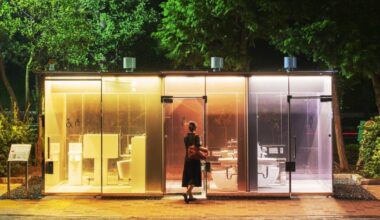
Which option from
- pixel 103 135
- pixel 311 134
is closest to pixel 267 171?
pixel 311 134

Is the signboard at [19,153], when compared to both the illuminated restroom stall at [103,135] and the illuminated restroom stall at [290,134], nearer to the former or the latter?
the illuminated restroom stall at [103,135]

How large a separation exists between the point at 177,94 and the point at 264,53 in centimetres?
1538

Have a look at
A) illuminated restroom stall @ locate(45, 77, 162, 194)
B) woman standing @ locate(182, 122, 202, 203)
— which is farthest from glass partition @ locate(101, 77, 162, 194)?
woman standing @ locate(182, 122, 202, 203)

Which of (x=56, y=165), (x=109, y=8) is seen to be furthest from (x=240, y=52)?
(x=56, y=165)

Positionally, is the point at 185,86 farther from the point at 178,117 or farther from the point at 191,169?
the point at 191,169

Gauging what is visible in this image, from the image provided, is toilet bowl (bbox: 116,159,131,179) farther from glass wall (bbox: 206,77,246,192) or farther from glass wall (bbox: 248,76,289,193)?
glass wall (bbox: 248,76,289,193)

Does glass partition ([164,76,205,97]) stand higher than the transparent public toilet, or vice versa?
glass partition ([164,76,205,97])

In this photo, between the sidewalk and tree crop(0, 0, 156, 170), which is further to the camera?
tree crop(0, 0, 156, 170)

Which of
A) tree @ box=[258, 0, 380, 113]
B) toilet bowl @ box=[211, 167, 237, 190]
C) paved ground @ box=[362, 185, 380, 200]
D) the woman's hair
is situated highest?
tree @ box=[258, 0, 380, 113]

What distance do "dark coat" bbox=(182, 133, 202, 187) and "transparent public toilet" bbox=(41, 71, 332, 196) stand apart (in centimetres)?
67

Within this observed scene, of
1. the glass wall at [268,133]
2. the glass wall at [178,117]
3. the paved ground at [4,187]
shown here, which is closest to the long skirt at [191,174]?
the glass wall at [178,117]

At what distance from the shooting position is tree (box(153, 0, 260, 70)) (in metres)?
20.5

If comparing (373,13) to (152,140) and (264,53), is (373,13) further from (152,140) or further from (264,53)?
(264,53)

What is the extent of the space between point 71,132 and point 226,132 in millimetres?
3667
